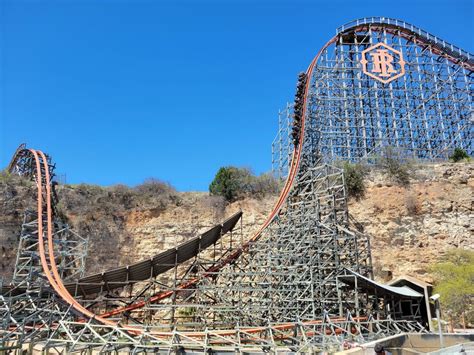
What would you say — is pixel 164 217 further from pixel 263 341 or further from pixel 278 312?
pixel 263 341

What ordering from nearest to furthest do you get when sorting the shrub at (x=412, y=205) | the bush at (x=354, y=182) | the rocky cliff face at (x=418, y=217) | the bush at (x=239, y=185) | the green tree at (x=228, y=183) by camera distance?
1. the rocky cliff face at (x=418, y=217)
2. the shrub at (x=412, y=205)
3. the bush at (x=354, y=182)
4. the bush at (x=239, y=185)
5. the green tree at (x=228, y=183)

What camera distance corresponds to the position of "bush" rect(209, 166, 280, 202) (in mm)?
23281

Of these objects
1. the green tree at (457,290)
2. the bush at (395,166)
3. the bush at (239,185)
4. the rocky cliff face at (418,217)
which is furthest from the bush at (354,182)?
the green tree at (457,290)

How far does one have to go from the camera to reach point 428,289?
14039 mm

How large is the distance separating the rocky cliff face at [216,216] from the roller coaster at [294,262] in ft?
4.44

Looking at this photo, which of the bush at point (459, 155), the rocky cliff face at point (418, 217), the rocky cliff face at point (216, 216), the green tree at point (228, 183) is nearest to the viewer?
the rocky cliff face at point (418, 217)

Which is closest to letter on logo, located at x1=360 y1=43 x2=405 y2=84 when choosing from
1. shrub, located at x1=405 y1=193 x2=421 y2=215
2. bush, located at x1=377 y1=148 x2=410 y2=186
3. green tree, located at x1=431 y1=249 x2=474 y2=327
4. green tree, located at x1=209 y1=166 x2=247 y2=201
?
bush, located at x1=377 y1=148 x2=410 y2=186

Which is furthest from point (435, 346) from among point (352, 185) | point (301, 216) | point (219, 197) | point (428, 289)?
point (219, 197)

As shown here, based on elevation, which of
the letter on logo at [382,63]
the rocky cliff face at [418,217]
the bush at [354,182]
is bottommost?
the rocky cliff face at [418,217]

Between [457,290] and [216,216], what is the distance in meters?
12.5

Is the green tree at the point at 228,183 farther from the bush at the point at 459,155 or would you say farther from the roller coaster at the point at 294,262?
the bush at the point at 459,155

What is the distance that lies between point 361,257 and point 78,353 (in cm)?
1064

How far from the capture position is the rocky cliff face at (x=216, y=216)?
58.1 feet

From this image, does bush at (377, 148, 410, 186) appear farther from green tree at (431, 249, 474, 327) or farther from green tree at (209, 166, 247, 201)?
green tree at (209, 166, 247, 201)
